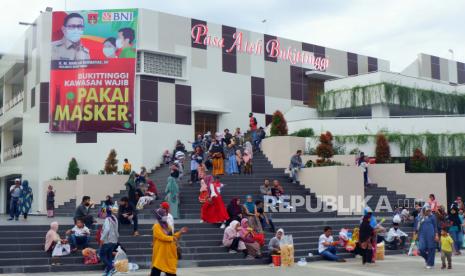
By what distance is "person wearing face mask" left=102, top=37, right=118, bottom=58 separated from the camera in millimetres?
29219

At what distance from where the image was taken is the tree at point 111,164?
27.2m

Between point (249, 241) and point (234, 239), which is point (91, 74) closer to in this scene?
point (234, 239)

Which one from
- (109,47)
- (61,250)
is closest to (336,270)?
(61,250)

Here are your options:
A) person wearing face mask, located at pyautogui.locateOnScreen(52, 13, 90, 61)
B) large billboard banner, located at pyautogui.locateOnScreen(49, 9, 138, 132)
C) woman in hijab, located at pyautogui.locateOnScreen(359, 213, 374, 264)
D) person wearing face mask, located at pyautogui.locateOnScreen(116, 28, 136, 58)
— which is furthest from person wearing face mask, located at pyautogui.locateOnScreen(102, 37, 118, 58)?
woman in hijab, located at pyautogui.locateOnScreen(359, 213, 374, 264)

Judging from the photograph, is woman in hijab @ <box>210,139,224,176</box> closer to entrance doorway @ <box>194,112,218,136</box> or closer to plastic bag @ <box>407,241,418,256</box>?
entrance doorway @ <box>194,112,218,136</box>

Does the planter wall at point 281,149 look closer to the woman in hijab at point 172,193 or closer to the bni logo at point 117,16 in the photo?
the woman in hijab at point 172,193

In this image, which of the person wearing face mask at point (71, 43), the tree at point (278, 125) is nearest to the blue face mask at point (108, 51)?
the person wearing face mask at point (71, 43)

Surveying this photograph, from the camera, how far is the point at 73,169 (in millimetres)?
28750

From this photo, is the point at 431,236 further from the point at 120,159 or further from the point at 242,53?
the point at 242,53

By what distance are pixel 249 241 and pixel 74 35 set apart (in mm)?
17468

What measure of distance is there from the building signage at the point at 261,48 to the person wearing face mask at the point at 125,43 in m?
3.98

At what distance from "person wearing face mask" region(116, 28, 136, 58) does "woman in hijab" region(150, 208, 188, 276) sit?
20193mm

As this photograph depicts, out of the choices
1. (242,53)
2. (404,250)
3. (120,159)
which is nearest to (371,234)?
(404,250)

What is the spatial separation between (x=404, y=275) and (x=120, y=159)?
18.5 metres
